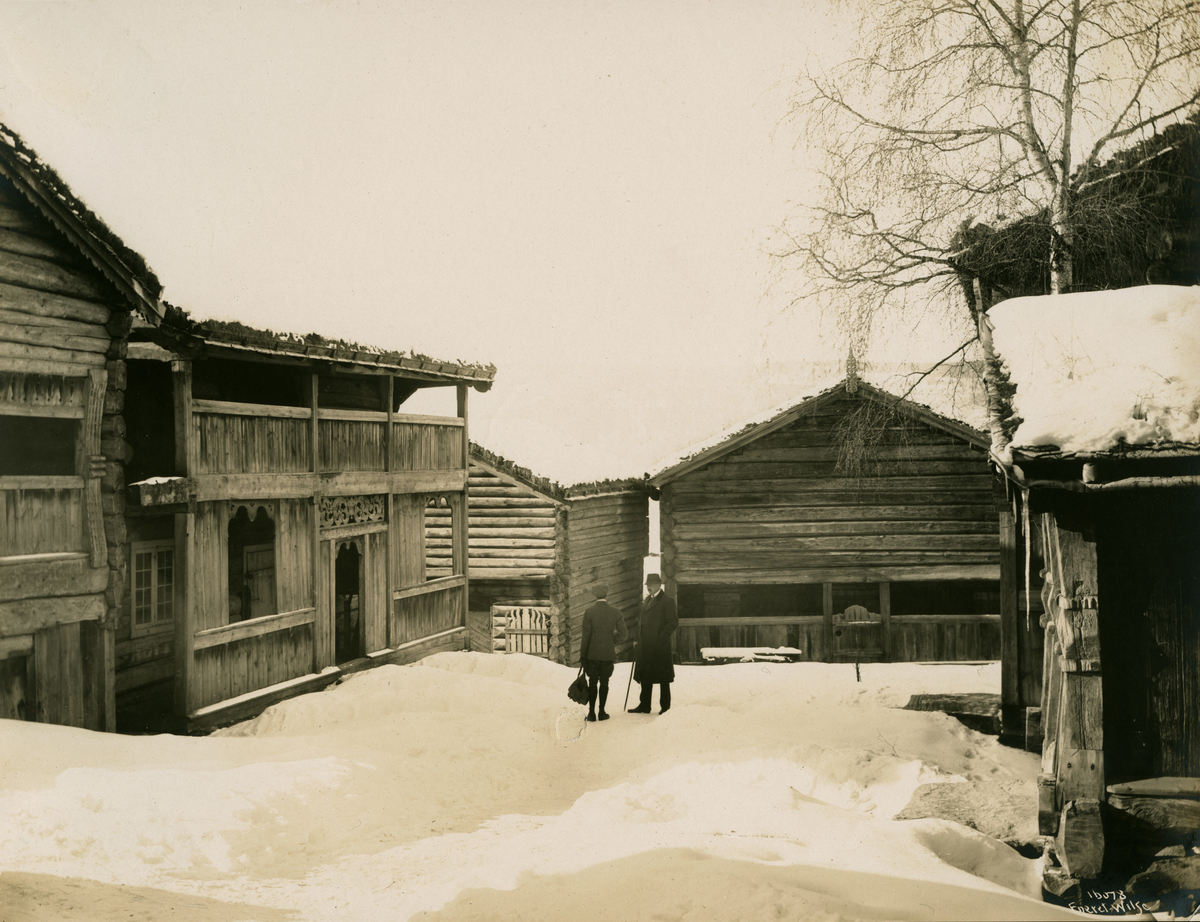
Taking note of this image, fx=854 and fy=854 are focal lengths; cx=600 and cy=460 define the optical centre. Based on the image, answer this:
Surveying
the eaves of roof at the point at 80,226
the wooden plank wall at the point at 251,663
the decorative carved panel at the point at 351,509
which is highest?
the eaves of roof at the point at 80,226

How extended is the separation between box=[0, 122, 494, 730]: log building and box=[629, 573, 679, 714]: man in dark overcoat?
4.88 metres

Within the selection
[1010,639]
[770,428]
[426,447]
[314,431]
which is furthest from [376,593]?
[1010,639]

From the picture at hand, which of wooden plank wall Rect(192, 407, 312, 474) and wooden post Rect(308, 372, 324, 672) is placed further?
wooden post Rect(308, 372, 324, 672)

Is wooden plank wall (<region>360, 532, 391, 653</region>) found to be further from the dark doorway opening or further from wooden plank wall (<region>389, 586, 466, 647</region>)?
the dark doorway opening

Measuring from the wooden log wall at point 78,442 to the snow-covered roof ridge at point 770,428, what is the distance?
37.3 feet

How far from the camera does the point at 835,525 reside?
18.9 m

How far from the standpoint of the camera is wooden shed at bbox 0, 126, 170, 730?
28.1ft

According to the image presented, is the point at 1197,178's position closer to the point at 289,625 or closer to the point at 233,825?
the point at 233,825

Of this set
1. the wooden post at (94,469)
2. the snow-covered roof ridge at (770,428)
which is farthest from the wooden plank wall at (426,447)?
the wooden post at (94,469)

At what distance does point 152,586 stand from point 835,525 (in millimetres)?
13429

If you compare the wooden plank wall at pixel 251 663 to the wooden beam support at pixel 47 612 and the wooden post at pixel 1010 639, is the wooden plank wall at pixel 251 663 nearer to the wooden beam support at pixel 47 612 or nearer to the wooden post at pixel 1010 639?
the wooden beam support at pixel 47 612

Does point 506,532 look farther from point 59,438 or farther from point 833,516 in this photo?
point 59,438

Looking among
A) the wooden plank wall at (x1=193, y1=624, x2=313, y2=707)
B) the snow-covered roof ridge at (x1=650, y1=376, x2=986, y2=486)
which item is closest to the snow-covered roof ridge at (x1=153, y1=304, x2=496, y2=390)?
the wooden plank wall at (x1=193, y1=624, x2=313, y2=707)

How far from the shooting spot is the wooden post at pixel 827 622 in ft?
63.5
